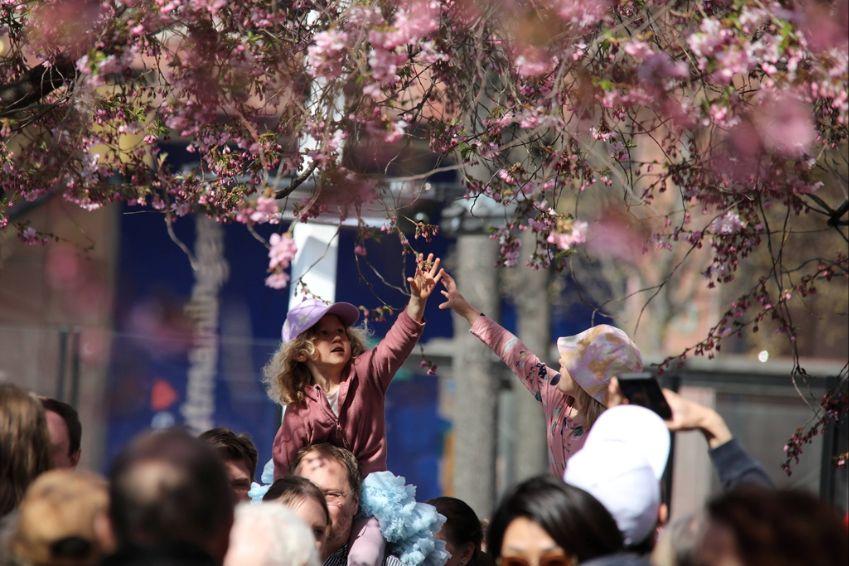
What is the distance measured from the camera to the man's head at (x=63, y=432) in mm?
3591

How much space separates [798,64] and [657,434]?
1217 millimetres

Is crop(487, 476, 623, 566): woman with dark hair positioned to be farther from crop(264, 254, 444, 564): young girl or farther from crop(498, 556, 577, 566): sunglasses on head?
crop(264, 254, 444, 564): young girl

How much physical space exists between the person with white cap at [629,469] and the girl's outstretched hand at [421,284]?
1314 millimetres

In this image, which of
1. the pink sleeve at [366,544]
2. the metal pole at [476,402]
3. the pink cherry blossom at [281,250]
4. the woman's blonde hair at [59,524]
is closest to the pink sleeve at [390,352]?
the pink sleeve at [366,544]

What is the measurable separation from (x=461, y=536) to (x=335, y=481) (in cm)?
89

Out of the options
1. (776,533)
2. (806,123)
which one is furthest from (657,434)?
(806,123)

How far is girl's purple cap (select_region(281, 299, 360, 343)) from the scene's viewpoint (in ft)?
14.4

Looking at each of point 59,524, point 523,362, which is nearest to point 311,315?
point 523,362

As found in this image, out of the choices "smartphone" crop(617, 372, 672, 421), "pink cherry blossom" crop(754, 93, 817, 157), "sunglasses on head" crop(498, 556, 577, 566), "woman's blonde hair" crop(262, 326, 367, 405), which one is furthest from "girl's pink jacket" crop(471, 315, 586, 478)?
"sunglasses on head" crop(498, 556, 577, 566)

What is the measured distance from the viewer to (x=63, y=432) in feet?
11.9

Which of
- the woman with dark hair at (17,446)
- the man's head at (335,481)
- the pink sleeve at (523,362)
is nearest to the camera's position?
the woman with dark hair at (17,446)

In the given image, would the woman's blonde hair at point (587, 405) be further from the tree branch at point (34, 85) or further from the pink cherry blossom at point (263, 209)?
the tree branch at point (34, 85)

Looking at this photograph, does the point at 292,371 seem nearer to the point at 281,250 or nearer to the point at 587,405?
the point at 281,250

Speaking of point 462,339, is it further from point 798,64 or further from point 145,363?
point 798,64
